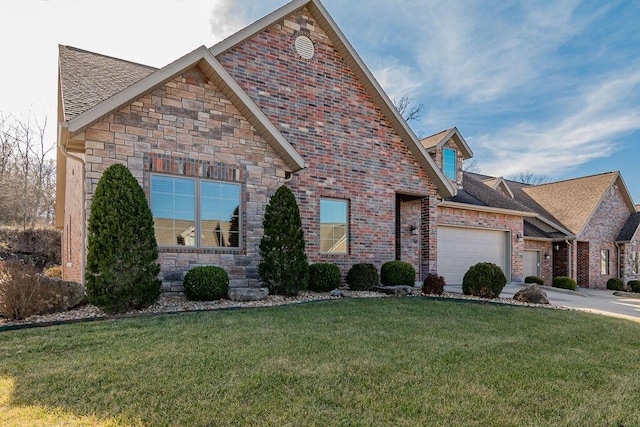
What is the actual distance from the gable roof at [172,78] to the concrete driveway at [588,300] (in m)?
7.66

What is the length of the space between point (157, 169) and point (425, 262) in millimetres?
8609

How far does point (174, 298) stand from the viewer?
320 inches

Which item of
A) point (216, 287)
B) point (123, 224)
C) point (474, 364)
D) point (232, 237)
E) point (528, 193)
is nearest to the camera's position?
point (474, 364)

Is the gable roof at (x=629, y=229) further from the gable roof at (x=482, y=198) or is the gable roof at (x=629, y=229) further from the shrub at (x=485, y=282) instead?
the shrub at (x=485, y=282)

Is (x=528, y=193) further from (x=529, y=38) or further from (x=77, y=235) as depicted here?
(x=77, y=235)

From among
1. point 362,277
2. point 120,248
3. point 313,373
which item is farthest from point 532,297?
point 120,248

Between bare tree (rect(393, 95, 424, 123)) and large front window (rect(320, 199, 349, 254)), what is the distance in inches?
590

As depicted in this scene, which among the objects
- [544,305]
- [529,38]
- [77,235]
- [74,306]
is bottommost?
[544,305]

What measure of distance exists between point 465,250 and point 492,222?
6.39ft

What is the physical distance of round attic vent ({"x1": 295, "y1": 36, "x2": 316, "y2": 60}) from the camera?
1112 centimetres

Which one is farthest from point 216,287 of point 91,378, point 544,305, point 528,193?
point 528,193

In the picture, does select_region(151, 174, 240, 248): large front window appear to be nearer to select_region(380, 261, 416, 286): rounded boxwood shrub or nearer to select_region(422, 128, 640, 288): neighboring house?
Result: select_region(380, 261, 416, 286): rounded boxwood shrub

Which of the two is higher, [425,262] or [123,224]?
[123,224]

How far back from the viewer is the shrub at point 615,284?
20.9 meters
